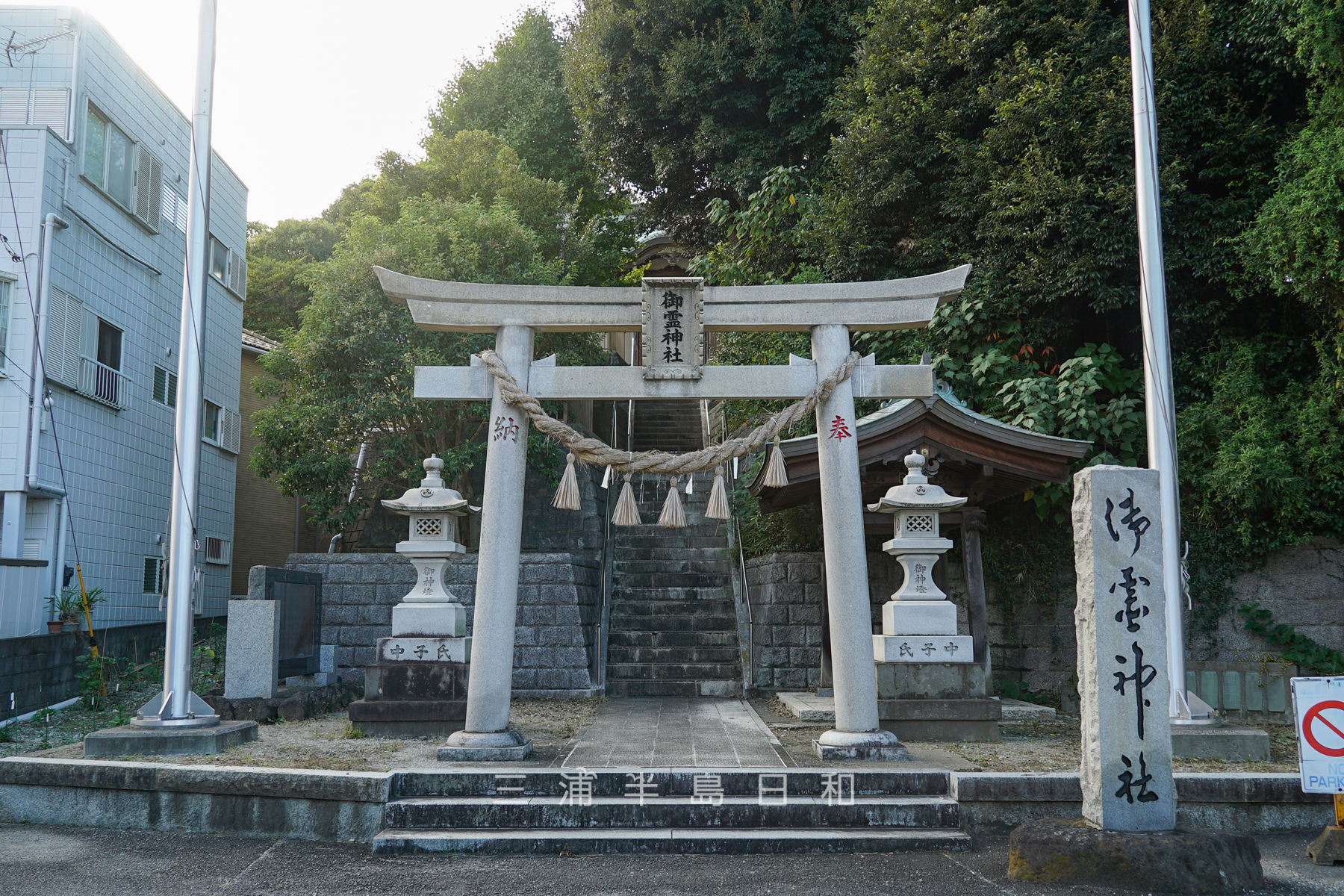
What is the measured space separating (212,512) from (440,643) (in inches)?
408

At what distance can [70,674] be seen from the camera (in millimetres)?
11055

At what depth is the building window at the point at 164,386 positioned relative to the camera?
49.3 ft

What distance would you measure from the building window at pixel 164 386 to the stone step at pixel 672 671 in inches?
365

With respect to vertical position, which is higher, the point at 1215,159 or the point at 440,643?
the point at 1215,159

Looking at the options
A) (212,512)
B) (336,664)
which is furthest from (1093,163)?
(212,512)

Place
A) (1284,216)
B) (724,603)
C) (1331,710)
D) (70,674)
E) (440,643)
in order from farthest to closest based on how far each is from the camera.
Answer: (724,603)
(70,674)
(1284,216)
(440,643)
(1331,710)

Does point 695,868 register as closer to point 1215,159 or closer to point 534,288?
point 534,288

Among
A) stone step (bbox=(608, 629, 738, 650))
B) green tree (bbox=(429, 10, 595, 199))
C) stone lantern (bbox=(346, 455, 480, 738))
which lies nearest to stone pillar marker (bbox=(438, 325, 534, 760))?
stone lantern (bbox=(346, 455, 480, 738))

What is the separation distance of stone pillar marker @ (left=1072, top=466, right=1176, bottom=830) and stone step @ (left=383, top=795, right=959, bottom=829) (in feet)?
4.28

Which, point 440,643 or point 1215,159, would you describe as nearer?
point 440,643

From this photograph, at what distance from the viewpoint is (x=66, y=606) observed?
37.0 ft

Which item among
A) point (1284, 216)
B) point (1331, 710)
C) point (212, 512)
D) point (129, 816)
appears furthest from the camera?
point (212, 512)

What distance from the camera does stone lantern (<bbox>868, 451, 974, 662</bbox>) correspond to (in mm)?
8398

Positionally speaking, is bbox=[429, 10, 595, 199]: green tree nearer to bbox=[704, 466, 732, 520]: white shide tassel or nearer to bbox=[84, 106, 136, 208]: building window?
bbox=[84, 106, 136, 208]: building window
